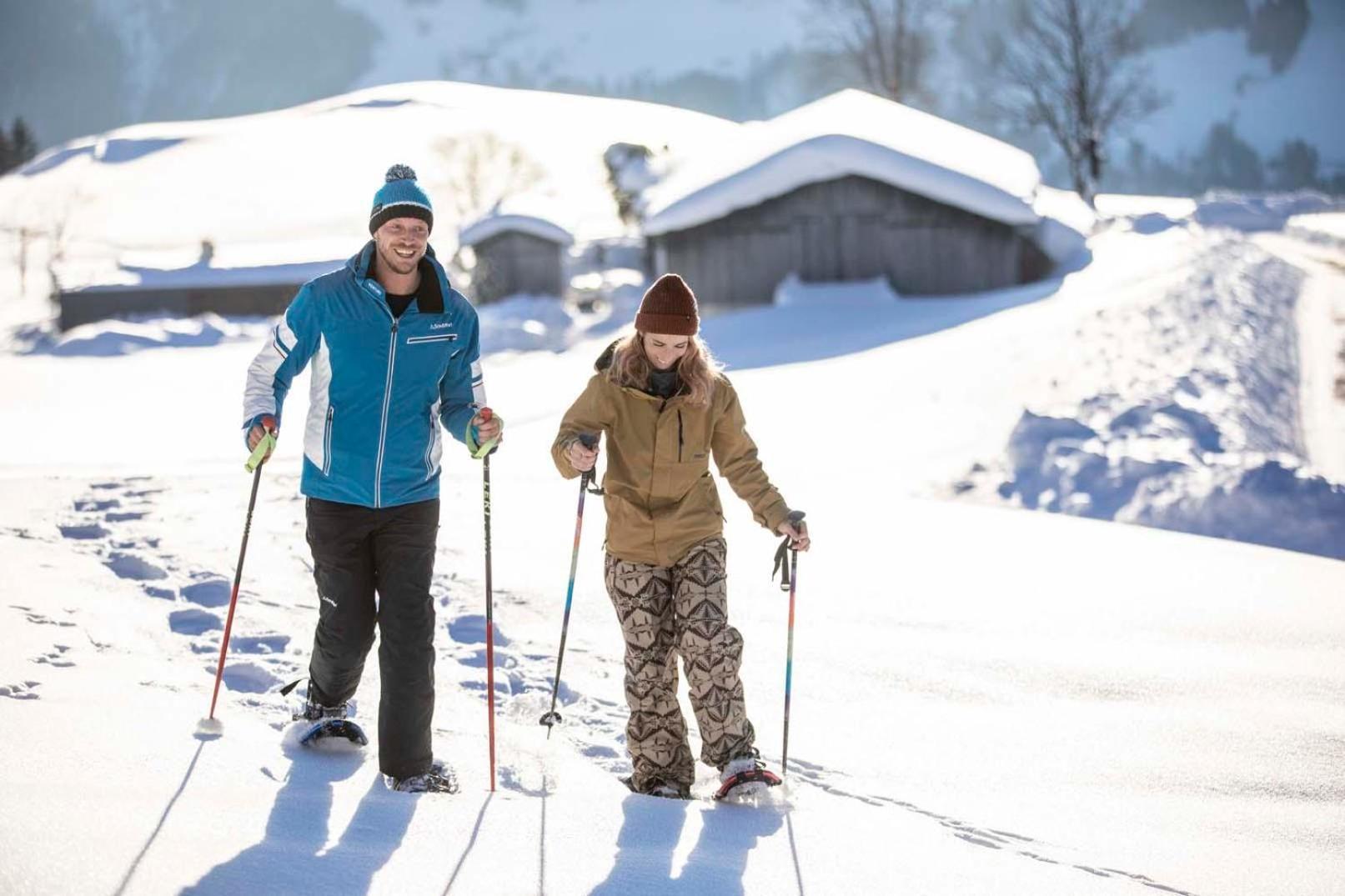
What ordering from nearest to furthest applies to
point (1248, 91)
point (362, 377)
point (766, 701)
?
point (362, 377) → point (766, 701) → point (1248, 91)

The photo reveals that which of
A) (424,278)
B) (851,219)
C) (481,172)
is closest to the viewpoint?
(424,278)

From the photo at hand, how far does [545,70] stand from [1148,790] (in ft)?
656

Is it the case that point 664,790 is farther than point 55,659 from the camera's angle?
No

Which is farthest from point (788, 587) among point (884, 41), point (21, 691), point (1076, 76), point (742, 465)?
point (884, 41)

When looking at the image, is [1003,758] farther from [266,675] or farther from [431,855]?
[266,675]

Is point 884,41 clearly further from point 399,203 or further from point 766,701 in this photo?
point 399,203

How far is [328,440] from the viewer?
3.80 metres

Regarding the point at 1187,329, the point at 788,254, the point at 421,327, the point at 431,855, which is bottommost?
the point at 431,855

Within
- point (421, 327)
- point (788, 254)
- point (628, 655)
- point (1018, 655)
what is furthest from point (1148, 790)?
point (788, 254)

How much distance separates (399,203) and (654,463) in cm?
109

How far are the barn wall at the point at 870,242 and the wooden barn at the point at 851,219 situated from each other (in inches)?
0.6

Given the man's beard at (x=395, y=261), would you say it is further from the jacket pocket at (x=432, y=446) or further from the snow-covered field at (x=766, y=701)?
the snow-covered field at (x=766, y=701)

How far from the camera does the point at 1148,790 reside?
4.27 m

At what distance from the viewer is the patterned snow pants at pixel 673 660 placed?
401 cm
